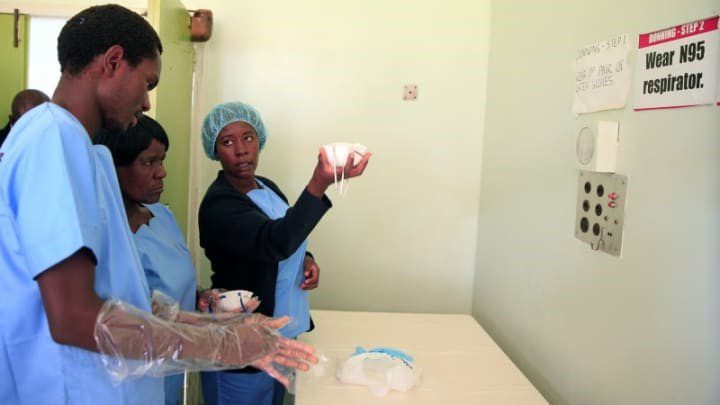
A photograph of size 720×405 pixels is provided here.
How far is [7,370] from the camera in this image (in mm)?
899

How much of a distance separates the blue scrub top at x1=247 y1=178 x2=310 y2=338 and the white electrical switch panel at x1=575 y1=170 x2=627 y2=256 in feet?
2.91

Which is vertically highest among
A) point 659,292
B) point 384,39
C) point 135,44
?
Answer: point 384,39

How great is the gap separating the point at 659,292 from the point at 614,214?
0.25 meters

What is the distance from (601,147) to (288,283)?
40.9 inches

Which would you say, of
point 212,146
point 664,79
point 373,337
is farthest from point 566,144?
point 212,146

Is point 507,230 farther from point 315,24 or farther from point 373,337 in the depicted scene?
point 315,24

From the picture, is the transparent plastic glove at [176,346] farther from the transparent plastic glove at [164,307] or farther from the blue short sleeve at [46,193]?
the transparent plastic glove at [164,307]

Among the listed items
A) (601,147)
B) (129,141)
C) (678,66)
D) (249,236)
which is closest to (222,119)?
(129,141)

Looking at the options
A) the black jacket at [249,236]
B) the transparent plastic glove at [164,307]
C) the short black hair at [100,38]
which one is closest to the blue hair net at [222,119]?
the black jacket at [249,236]

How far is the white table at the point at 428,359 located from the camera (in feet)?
4.86

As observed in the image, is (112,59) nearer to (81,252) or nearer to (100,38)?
(100,38)

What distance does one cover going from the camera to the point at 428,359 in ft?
5.83

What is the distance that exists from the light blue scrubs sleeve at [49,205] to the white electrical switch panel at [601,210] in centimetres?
124

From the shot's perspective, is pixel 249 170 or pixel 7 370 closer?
pixel 7 370
